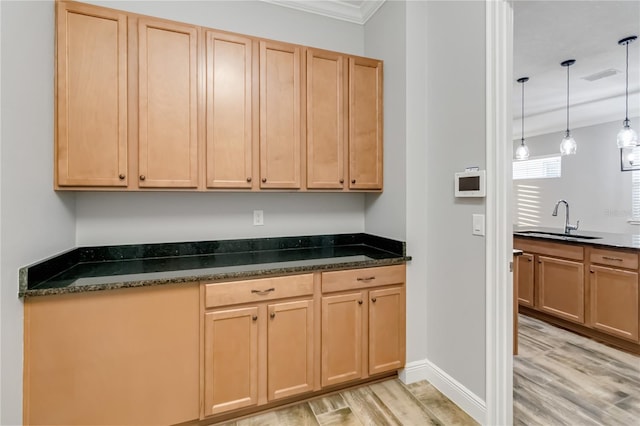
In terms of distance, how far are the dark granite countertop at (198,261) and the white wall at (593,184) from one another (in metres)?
4.84

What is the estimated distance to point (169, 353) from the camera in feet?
5.44

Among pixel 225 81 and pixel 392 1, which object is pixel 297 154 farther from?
pixel 392 1

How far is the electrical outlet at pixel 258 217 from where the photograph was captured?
244 cm

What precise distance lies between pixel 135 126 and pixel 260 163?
0.77 metres

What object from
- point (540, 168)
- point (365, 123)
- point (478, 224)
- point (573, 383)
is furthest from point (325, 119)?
point (540, 168)

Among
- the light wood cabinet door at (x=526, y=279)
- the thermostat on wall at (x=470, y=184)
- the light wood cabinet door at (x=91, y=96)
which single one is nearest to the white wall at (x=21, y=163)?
the light wood cabinet door at (x=91, y=96)

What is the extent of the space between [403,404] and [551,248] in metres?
2.53

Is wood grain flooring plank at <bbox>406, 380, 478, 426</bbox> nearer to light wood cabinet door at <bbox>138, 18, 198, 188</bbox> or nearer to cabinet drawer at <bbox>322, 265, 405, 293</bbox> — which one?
cabinet drawer at <bbox>322, 265, 405, 293</bbox>

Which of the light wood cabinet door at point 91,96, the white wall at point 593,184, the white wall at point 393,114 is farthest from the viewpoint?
the white wall at point 593,184

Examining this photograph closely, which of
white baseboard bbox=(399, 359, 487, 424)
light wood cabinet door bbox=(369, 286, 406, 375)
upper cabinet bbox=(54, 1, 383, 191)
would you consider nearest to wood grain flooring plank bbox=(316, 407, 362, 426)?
light wood cabinet door bbox=(369, 286, 406, 375)

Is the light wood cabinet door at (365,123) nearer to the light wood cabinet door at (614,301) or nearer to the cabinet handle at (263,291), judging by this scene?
the cabinet handle at (263,291)

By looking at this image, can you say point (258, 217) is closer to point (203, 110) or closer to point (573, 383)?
point (203, 110)

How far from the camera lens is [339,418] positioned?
1.84 m

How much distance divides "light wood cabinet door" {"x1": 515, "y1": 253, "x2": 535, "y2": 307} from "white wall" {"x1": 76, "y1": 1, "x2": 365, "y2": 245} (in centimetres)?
220
